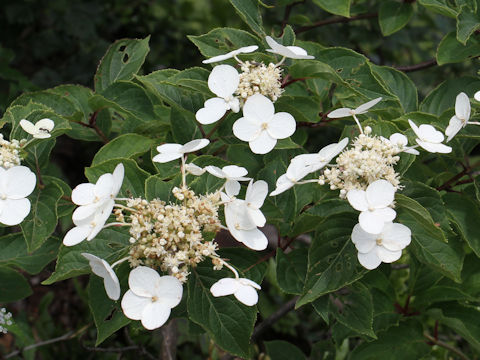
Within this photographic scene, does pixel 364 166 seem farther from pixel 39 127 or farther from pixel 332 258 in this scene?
pixel 39 127

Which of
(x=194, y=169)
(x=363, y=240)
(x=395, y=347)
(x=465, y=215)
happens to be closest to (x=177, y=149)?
(x=194, y=169)

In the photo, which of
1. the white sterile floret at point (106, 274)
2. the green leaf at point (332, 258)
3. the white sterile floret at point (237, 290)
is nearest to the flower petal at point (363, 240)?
the green leaf at point (332, 258)

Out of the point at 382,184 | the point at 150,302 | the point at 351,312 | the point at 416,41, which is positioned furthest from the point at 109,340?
the point at 416,41

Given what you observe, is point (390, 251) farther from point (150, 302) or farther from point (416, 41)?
point (416, 41)

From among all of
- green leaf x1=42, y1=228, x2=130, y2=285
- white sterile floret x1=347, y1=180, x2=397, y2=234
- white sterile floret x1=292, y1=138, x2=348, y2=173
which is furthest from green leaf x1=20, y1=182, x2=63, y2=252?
white sterile floret x1=347, y1=180, x2=397, y2=234

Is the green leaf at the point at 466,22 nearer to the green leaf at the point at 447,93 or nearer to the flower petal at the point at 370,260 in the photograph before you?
the green leaf at the point at 447,93

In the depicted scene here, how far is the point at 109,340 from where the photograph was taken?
8.26 feet

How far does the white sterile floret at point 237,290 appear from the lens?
1.08 metres

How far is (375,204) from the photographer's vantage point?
109 centimetres

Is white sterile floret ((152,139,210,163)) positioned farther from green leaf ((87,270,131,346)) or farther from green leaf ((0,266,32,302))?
green leaf ((0,266,32,302))

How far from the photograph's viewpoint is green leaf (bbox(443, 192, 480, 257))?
1385 mm

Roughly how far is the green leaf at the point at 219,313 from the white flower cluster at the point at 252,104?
0.93 ft

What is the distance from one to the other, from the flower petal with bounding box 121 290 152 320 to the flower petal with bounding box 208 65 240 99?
46 centimetres

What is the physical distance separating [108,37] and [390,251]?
8.71 feet
